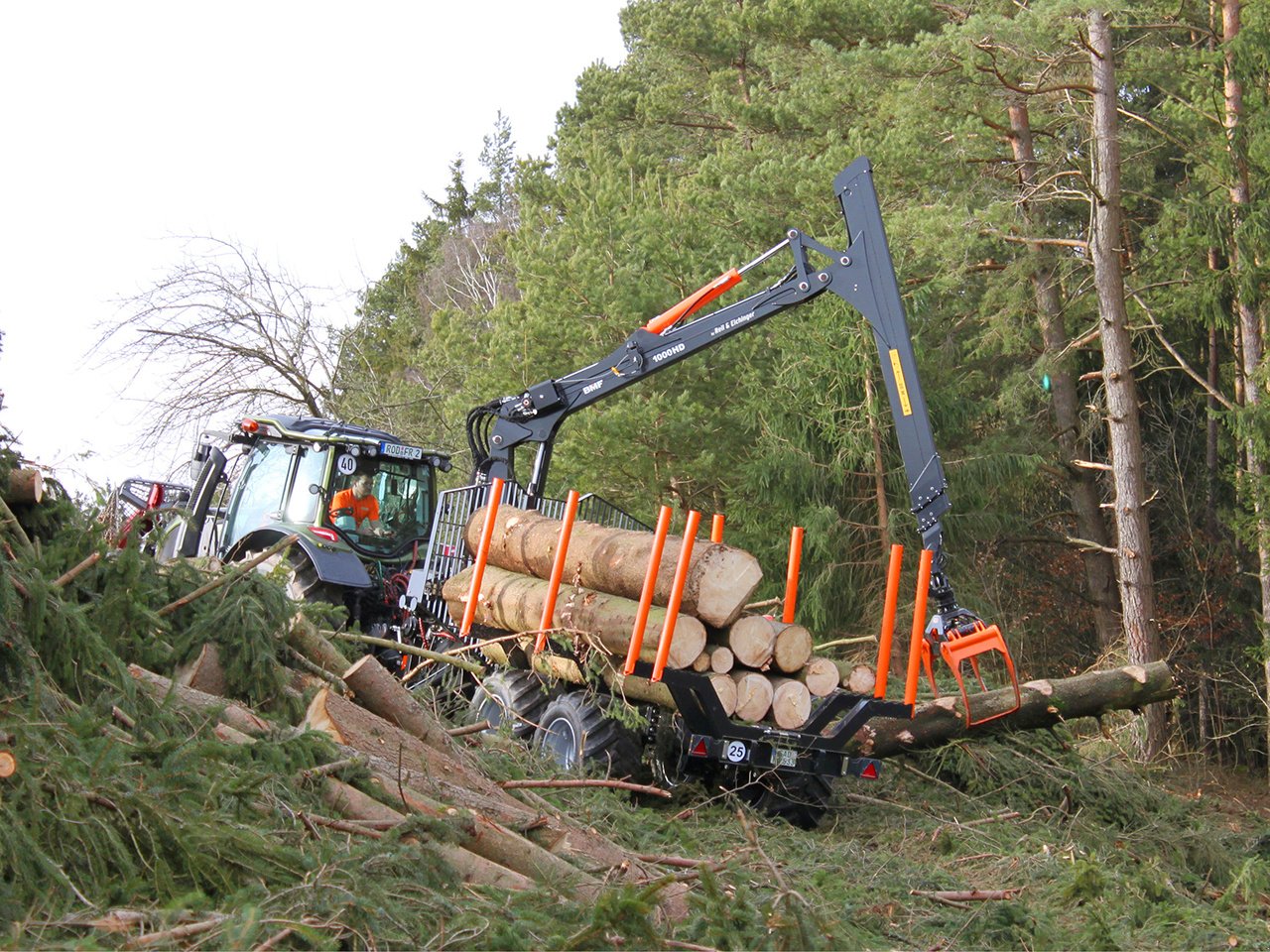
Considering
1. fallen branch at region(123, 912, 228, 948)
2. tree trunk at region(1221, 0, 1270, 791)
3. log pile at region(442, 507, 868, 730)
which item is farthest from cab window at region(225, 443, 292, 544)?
tree trunk at region(1221, 0, 1270, 791)

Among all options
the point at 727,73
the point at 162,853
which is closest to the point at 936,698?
the point at 162,853

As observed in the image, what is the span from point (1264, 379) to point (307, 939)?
14.3m

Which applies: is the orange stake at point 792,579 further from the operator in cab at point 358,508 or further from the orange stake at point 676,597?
the operator in cab at point 358,508

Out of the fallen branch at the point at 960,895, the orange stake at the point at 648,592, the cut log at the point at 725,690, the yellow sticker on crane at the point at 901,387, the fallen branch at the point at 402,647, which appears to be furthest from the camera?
the yellow sticker on crane at the point at 901,387

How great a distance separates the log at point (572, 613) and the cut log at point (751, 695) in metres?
0.37

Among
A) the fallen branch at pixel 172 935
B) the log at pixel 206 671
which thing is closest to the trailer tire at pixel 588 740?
the log at pixel 206 671

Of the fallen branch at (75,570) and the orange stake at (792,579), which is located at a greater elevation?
the orange stake at (792,579)

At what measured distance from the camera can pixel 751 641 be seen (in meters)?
7.95

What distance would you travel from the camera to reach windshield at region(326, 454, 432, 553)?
11.3 metres

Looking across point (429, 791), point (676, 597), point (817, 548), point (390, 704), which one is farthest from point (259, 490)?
point (817, 548)

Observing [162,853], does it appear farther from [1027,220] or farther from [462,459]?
[462,459]

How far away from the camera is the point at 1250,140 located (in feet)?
51.0

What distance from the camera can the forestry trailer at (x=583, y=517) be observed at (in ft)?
26.3

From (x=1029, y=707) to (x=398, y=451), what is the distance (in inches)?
213
